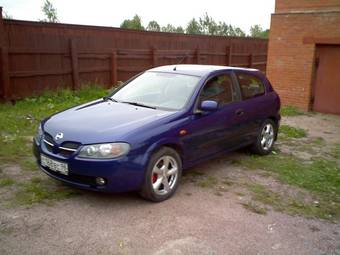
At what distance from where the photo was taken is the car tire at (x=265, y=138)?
6711 millimetres

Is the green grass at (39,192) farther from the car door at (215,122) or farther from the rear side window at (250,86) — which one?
the rear side window at (250,86)

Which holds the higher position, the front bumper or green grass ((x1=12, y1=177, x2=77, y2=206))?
the front bumper

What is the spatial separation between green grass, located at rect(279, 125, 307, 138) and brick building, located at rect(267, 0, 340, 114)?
8.94 ft

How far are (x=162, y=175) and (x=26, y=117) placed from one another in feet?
18.5

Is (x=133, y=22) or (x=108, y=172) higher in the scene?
(x=133, y=22)

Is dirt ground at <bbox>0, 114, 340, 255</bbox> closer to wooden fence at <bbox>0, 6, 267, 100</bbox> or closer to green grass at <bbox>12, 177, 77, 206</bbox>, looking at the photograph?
green grass at <bbox>12, 177, 77, 206</bbox>

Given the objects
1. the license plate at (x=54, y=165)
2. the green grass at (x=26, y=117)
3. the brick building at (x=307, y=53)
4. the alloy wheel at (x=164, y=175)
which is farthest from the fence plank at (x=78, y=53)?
the alloy wheel at (x=164, y=175)

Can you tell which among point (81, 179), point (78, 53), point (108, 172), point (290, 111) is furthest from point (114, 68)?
point (108, 172)

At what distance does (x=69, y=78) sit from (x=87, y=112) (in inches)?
299

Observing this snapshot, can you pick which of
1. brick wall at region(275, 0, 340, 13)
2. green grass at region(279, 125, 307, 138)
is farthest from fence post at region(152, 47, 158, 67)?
green grass at region(279, 125, 307, 138)

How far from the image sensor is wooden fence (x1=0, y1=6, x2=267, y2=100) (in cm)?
1042

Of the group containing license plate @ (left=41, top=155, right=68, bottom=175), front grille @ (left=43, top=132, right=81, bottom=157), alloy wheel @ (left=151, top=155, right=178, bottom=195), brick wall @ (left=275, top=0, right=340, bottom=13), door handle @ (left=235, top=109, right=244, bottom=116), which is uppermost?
brick wall @ (left=275, top=0, right=340, bottom=13)

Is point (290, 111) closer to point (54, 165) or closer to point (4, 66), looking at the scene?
point (4, 66)

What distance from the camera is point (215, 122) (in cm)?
541
